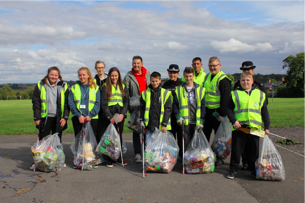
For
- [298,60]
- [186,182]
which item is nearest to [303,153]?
[186,182]

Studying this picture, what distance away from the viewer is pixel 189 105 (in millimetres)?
5844

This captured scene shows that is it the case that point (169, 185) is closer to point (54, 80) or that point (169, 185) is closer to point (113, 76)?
point (113, 76)

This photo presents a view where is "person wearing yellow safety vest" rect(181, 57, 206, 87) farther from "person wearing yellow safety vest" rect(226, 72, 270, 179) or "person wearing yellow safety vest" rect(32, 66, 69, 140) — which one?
"person wearing yellow safety vest" rect(32, 66, 69, 140)

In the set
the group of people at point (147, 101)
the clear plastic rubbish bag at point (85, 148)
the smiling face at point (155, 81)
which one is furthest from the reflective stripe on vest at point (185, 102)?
the clear plastic rubbish bag at point (85, 148)

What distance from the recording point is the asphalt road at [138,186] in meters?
4.31

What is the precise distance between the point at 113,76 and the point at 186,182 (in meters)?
2.68

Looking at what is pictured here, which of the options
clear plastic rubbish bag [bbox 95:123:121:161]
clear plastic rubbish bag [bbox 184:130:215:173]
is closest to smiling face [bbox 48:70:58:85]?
clear plastic rubbish bag [bbox 95:123:121:161]

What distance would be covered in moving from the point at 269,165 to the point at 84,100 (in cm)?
384

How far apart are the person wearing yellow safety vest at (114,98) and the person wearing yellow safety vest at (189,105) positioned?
1.20 metres

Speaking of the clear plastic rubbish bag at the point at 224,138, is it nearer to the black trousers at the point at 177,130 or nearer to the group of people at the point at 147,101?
the group of people at the point at 147,101

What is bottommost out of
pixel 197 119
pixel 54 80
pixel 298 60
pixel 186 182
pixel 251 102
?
pixel 186 182

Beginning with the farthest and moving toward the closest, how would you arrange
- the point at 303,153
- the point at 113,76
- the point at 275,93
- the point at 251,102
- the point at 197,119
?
the point at 275,93, the point at 303,153, the point at 113,76, the point at 197,119, the point at 251,102

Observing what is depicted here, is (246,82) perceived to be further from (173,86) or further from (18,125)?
(18,125)

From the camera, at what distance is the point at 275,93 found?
66.5 m
